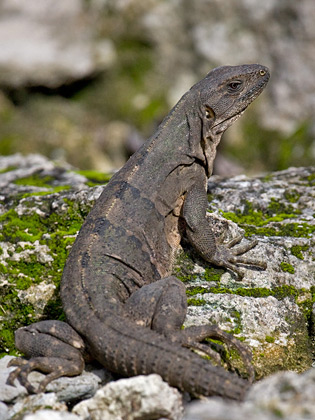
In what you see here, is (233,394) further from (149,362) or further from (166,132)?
(166,132)

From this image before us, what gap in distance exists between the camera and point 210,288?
20.8 feet

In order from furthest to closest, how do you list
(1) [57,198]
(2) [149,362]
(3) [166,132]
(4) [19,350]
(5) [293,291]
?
1. (1) [57,198]
2. (3) [166,132]
3. (5) [293,291]
4. (4) [19,350]
5. (2) [149,362]

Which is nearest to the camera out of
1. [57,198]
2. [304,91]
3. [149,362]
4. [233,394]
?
[233,394]

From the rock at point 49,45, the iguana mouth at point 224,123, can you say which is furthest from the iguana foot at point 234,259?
the rock at point 49,45

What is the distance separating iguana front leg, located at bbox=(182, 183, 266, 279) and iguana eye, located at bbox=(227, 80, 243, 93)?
1.50m

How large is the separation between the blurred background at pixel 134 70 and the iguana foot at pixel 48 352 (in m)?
10.3

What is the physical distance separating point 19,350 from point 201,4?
1395 cm

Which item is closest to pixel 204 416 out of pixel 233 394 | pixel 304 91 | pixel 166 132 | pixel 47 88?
pixel 233 394

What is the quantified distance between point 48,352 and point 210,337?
5.38 ft

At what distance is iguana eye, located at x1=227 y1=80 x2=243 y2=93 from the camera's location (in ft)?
23.6

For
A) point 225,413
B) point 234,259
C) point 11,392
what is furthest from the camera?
point 234,259

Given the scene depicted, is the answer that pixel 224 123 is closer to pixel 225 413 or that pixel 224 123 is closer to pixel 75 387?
pixel 75 387

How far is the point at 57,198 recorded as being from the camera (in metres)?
8.05

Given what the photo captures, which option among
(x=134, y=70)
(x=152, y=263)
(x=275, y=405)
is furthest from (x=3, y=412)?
(x=134, y=70)
